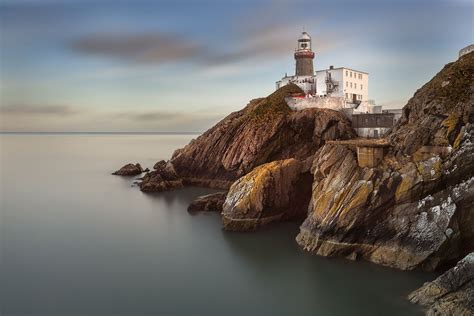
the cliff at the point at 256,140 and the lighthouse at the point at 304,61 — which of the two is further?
the lighthouse at the point at 304,61

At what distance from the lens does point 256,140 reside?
4147 centimetres

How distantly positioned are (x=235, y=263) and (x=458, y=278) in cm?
1210

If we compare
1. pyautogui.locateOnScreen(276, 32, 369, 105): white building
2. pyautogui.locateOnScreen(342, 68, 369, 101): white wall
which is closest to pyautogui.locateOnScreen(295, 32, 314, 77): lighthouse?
pyautogui.locateOnScreen(276, 32, 369, 105): white building

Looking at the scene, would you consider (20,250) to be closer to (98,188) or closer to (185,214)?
(185,214)

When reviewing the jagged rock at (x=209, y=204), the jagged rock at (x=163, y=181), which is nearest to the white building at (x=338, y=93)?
the jagged rock at (x=209, y=204)

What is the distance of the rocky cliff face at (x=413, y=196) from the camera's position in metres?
19.5

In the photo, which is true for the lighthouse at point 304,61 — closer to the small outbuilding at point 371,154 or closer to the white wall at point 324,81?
the white wall at point 324,81

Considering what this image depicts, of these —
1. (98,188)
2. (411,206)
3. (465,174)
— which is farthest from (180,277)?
(98,188)

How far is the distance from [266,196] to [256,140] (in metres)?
14.1

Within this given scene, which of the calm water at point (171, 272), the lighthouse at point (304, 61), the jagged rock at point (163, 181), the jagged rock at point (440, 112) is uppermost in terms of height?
the lighthouse at point (304, 61)

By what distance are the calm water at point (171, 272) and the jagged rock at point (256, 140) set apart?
10910 millimetres

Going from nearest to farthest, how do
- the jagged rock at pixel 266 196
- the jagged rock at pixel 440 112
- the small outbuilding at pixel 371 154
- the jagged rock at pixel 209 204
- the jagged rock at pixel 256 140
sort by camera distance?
the jagged rock at pixel 440 112 < the small outbuilding at pixel 371 154 < the jagged rock at pixel 266 196 < the jagged rock at pixel 209 204 < the jagged rock at pixel 256 140

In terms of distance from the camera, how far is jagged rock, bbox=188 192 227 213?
115ft

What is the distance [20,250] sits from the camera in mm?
24750
